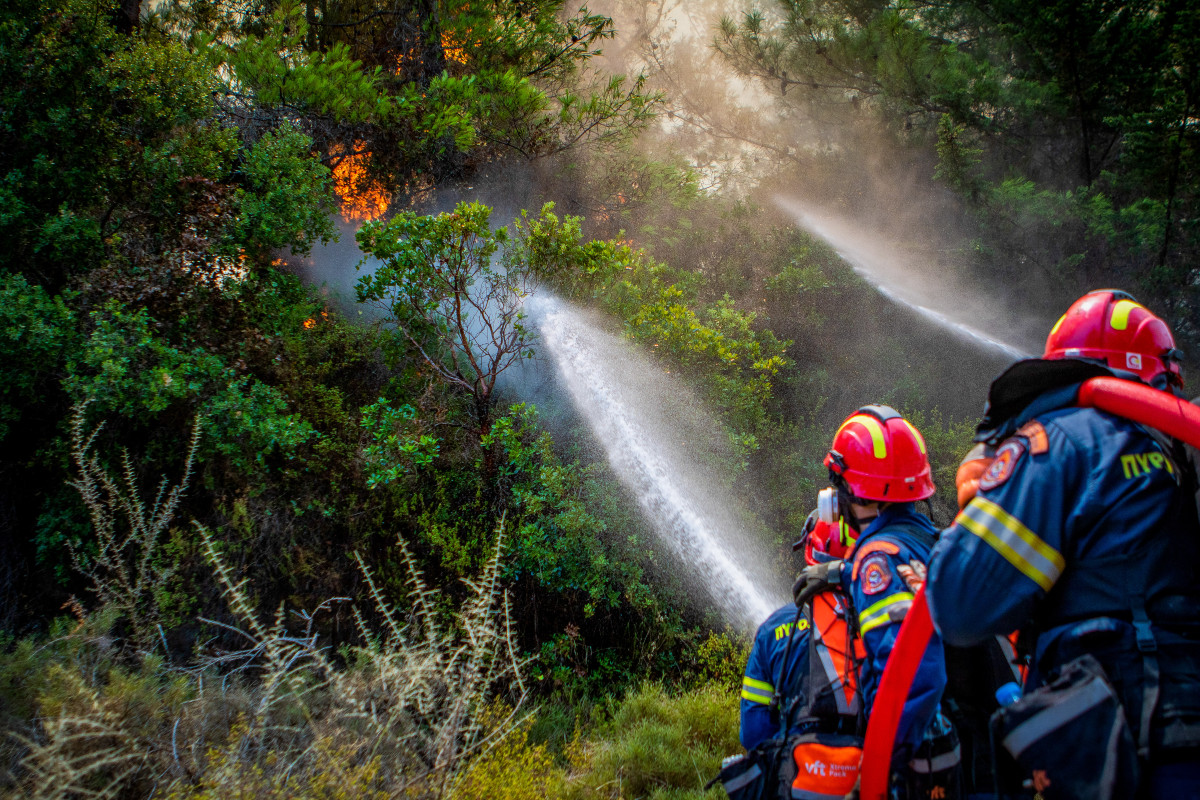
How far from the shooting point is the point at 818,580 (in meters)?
2.17

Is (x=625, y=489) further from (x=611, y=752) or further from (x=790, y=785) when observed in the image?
(x=790, y=785)

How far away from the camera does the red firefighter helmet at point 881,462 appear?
7.55 feet

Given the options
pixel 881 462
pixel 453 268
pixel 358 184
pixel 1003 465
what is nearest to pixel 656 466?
pixel 453 268


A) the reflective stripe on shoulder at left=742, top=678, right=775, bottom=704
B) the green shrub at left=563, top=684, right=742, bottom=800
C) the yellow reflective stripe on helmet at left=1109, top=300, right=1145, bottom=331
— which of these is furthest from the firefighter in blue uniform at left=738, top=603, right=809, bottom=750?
the yellow reflective stripe on helmet at left=1109, top=300, right=1145, bottom=331

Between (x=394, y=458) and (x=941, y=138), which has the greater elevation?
(x=941, y=138)

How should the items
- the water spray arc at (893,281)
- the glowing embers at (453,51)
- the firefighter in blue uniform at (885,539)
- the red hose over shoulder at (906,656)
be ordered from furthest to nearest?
the water spray arc at (893,281) → the glowing embers at (453,51) → the firefighter in blue uniform at (885,539) → the red hose over shoulder at (906,656)

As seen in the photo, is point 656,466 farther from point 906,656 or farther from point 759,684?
point 906,656

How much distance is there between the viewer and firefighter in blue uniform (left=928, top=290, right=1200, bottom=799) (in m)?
1.30

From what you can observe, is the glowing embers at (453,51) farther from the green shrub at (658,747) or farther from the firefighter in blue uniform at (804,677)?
the firefighter in blue uniform at (804,677)

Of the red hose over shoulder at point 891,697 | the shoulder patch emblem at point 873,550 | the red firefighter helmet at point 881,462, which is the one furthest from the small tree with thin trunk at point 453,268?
the red hose over shoulder at point 891,697

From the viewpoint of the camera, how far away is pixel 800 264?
9797 mm

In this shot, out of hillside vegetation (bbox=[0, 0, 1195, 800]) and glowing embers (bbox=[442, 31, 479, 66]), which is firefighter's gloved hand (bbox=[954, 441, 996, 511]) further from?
glowing embers (bbox=[442, 31, 479, 66])

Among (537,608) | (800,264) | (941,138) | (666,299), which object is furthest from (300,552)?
(941,138)

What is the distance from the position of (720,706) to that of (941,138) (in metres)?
8.49
